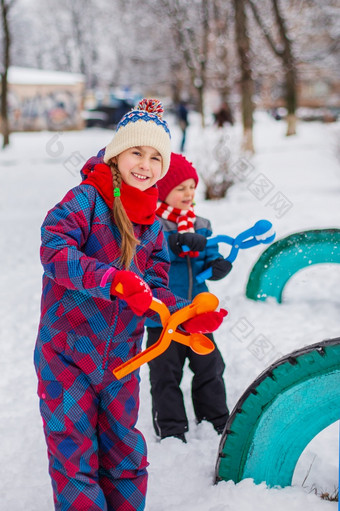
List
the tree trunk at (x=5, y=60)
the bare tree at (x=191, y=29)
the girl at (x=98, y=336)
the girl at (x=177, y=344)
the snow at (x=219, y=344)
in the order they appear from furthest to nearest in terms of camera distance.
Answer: the bare tree at (x=191, y=29) → the tree trunk at (x=5, y=60) → the girl at (x=177, y=344) → the snow at (x=219, y=344) → the girl at (x=98, y=336)

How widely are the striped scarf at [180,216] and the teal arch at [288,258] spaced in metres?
1.56

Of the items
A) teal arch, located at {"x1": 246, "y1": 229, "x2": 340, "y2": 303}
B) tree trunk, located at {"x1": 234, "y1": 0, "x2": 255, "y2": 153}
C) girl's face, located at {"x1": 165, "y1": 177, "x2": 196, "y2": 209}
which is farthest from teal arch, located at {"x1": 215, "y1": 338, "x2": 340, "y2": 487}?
tree trunk, located at {"x1": 234, "y1": 0, "x2": 255, "y2": 153}

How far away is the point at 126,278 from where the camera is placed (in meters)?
1.57

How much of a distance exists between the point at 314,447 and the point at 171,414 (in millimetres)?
685

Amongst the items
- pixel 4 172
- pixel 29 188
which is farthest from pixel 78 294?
pixel 4 172

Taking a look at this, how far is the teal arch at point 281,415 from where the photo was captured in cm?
194

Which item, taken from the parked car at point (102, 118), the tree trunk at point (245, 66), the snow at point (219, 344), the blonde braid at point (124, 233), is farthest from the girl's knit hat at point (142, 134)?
the parked car at point (102, 118)

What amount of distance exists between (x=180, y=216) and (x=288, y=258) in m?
1.65

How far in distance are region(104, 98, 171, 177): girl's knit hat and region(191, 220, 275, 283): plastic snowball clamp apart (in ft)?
2.38

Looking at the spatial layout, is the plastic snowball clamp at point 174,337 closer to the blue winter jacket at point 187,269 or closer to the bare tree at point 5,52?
the blue winter jacket at point 187,269

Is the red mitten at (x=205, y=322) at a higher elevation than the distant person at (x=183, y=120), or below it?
higher

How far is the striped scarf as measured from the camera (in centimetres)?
279

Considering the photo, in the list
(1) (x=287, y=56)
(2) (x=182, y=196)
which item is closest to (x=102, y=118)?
(1) (x=287, y=56)

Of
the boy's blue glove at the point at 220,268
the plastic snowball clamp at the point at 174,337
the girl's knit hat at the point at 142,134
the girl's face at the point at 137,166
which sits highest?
the girl's knit hat at the point at 142,134
